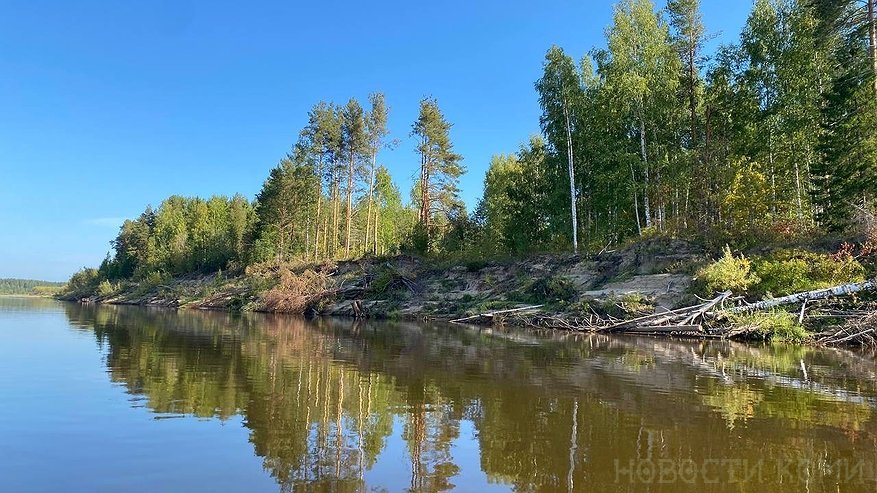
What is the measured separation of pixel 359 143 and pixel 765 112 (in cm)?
3461

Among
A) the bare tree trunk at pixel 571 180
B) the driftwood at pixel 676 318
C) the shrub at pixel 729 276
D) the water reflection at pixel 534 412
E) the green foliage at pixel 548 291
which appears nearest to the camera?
the water reflection at pixel 534 412

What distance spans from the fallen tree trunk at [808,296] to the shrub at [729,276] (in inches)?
55.7

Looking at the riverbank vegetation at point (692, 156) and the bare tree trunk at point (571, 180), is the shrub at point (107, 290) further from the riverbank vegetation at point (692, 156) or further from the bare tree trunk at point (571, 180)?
the bare tree trunk at point (571, 180)

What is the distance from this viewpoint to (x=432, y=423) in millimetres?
8078

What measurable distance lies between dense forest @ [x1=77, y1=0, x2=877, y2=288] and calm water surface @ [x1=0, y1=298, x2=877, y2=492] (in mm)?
14977

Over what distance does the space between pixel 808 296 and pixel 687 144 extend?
1554 cm

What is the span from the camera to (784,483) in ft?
18.2

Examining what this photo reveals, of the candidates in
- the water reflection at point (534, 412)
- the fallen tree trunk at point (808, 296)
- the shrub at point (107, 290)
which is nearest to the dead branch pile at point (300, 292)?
the water reflection at point (534, 412)

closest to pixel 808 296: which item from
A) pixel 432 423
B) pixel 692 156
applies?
pixel 692 156

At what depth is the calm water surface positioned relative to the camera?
5730 millimetres

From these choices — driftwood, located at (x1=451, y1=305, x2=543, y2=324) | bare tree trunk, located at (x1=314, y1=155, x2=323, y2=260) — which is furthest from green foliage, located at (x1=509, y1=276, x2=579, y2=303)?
bare tree trunk, located at (x1=314, y1=155, x2=323, y2=260)

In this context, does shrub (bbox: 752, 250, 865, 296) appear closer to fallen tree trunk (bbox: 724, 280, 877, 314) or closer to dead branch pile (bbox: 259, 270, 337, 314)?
fallen tree trunk (bbox: 724, 280, 877, 314)

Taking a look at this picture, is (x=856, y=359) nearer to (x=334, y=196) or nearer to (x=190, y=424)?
(x=190, y=424)

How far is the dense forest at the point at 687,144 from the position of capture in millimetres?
25391
